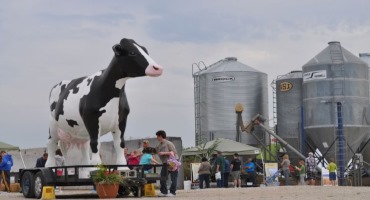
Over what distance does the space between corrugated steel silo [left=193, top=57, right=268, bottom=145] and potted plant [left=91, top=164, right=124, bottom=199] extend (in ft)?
98.2

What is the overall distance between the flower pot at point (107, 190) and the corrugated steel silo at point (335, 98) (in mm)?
27050

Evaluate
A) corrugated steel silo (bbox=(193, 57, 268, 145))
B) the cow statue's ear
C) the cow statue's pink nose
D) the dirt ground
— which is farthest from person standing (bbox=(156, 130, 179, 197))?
corrugated steel silo (bbox=(193, 57, 268, 145))

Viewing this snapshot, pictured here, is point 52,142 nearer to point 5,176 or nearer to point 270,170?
point 5,176

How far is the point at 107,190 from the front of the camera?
55.7 ft

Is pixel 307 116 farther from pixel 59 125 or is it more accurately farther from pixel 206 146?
pixel 59 125

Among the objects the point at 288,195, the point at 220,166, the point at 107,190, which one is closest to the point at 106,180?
the point at 107,190

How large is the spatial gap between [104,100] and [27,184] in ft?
10.7

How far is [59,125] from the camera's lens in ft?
59.9

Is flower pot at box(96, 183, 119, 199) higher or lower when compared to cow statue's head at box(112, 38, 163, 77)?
lower

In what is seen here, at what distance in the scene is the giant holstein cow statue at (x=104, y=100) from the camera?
55.3ft

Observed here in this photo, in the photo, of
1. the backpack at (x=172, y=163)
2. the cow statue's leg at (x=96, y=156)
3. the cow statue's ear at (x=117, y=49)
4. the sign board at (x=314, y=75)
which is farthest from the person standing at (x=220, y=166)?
the sign board at (x=314, y=75)

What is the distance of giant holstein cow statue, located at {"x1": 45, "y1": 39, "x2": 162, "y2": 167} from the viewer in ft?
Answer: 55.3

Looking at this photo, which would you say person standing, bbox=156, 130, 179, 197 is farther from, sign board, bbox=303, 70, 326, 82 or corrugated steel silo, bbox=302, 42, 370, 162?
sign board, bbox=303, 70, 326, 82

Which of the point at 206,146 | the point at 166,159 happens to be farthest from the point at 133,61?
the point at 206,146
